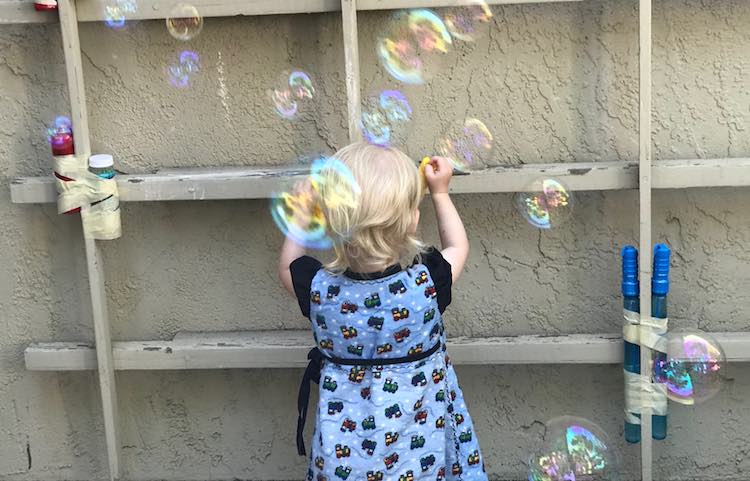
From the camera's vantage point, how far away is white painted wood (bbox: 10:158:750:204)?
10.3 ft

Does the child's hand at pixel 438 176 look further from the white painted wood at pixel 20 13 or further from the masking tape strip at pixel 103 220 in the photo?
the white painted wood at pixel 20 13

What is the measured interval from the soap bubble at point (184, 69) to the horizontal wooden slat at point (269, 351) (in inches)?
36.0

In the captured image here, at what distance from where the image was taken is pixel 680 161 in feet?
10.7

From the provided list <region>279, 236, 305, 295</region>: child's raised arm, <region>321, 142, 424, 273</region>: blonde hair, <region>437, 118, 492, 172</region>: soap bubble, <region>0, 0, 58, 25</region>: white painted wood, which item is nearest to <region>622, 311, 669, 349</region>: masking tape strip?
<region>437, 118, 492, 172</region>: soap bubble

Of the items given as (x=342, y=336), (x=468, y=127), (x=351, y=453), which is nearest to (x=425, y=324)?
(x=342, y=336)

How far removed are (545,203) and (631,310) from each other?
17.8 inches

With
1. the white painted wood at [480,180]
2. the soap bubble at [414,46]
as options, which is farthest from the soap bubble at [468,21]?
the white painted wood at [480,180]

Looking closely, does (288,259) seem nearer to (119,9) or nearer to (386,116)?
(386,116)

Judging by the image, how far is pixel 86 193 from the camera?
3.29 meters

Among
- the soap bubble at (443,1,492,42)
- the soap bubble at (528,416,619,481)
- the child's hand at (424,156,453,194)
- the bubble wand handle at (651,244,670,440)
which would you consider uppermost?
the soap bubble at (443,1,492,42)

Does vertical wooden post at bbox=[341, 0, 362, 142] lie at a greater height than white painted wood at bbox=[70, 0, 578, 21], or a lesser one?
lesser

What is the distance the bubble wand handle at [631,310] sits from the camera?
3.19 metres

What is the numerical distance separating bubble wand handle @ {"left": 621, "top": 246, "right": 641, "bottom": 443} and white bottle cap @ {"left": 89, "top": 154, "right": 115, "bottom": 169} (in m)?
1.74

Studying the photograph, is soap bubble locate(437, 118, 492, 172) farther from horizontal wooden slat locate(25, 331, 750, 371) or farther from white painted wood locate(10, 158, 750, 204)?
horizontal wooden slat locate(25, 331, 750, 371)
